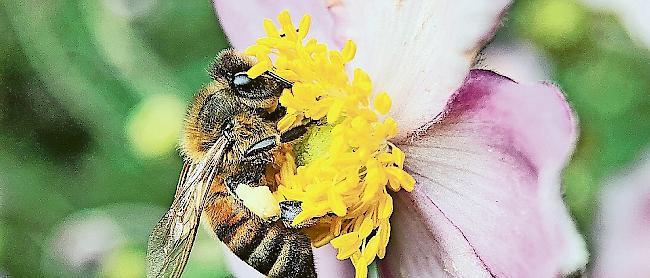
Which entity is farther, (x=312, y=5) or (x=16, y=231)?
(x=16, y=231)

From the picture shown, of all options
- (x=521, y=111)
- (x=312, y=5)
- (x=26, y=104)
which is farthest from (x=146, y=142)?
(x=521, y=111)

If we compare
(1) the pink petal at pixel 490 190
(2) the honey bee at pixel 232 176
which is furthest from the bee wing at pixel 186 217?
(1) the pink petal at pixel 490 190

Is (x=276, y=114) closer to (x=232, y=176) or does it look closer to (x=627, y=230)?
(x=232, y=176)

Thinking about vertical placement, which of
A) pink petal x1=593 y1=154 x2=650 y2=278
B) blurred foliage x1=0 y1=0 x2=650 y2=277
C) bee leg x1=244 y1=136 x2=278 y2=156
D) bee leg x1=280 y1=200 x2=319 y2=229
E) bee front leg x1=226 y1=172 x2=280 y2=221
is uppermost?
blurred foliage x1=0 y1=0 x2=650 y2=277

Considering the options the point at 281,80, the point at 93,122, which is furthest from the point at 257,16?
the point at 93,122

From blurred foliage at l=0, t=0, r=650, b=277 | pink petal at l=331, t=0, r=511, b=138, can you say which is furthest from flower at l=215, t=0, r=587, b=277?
blurred foliage at l=0, t=0, r=650, b=277

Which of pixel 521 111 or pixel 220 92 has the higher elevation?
pixel 220 92

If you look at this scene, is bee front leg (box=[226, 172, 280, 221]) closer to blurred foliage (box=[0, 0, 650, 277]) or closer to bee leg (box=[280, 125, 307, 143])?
bee leg (box=[280, 125, 307, 143])

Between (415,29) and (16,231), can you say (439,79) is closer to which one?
(415,29)
